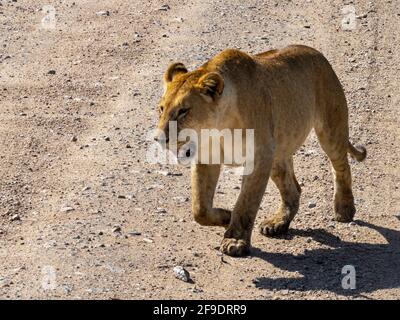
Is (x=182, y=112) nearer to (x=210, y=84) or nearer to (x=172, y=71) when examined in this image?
(x=210, y=84)

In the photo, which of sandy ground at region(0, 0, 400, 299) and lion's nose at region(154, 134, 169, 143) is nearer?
lion's nose at region(154, 134, 169, 143)

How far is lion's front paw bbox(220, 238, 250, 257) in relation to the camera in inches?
379

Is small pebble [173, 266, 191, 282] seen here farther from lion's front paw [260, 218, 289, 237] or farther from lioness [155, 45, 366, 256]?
lion's front paw [260, 218, 289, 237]

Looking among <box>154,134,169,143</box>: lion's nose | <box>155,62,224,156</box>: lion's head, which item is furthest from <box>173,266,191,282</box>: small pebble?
<box>154,134,169,143</box>: lion's nose

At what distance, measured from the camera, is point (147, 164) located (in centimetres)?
1187

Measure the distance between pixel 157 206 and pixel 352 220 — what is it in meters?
1.75

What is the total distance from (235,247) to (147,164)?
2.48 m

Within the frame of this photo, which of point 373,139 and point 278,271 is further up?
point 373,139

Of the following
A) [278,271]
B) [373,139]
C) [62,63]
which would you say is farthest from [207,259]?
[62,63]

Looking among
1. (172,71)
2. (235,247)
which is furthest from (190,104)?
(235,247)

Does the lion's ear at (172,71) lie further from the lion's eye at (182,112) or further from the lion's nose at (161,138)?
the lion's nose at (161,138)

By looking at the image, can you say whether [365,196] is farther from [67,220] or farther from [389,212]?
[67,220]

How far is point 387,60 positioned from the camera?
1540 centimetres

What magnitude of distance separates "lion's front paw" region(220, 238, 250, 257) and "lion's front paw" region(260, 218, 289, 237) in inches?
29.5
